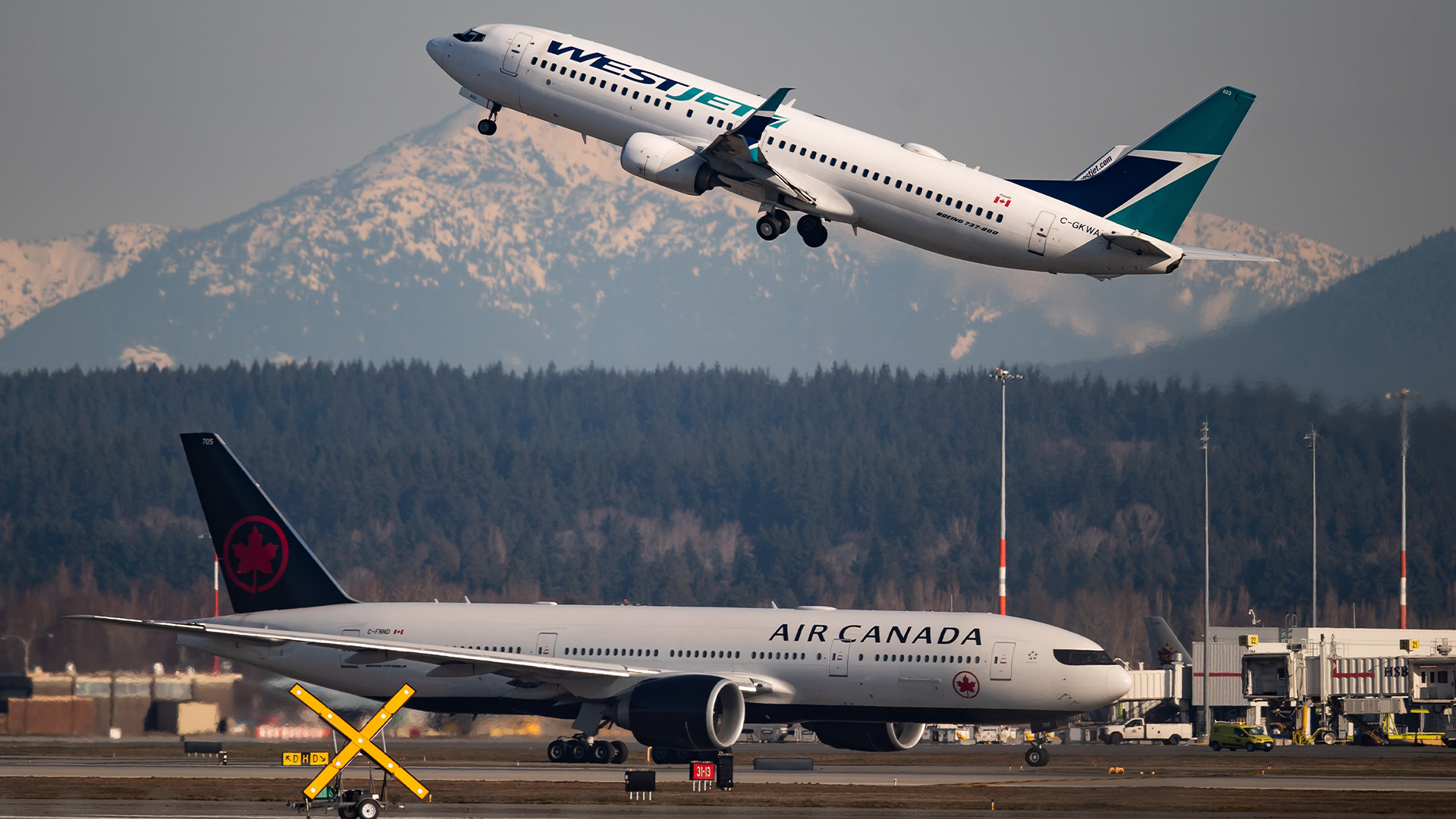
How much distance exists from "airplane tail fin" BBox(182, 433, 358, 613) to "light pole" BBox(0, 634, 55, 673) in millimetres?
41151

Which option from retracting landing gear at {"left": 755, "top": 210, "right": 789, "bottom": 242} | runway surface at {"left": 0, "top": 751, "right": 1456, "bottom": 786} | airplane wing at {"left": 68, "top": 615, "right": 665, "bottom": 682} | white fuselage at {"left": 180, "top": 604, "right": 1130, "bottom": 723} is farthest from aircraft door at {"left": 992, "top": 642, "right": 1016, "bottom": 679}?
retracting landing gear at {"left": 755, "top": 210, "right": 789, "bottom": 242}

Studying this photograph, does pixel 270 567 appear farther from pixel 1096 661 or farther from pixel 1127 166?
pixel 1127 166

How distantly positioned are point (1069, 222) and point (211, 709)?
6514 centimetres

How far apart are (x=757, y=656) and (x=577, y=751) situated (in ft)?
24.1

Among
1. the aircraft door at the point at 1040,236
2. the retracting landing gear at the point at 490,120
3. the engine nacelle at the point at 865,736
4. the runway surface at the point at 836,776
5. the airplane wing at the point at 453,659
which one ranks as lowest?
the runway surface at the point at 836,776

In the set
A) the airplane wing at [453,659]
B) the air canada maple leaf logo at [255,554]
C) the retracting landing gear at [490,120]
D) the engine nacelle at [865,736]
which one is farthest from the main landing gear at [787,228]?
the air canada maple leaf logo at [255,554]

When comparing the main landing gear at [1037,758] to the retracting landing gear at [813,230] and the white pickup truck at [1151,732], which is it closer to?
the white pickup truck at [1151,732]

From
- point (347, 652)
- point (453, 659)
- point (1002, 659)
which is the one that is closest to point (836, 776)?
point (1002, 659)

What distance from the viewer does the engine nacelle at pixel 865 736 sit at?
65.5 metres

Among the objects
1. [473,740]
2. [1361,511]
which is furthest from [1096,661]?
[1361,511]

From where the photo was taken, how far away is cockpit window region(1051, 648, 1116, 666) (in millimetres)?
62438

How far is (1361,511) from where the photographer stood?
149 metres

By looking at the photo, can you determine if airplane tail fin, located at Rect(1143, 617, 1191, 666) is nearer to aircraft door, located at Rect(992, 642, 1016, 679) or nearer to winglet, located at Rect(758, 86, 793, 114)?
aircraft door, located at Rect(992, 642, 1016, 679)

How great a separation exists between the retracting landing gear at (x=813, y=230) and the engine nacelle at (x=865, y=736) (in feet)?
92.1
